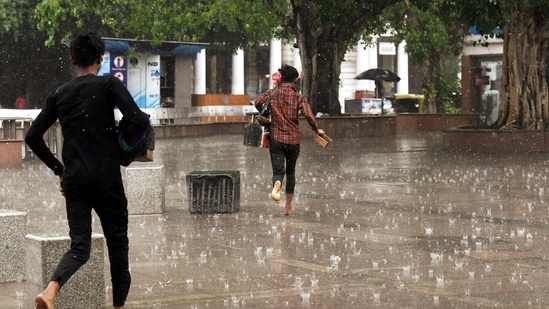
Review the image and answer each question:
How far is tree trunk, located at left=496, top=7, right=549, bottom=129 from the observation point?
2536 cm

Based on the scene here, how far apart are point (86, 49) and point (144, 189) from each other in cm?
652

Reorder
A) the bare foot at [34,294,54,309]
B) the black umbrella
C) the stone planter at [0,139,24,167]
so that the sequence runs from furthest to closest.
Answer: the black umbrella
the stone planter at [0,139,24,167]
the bare foot at [34,294,54,309]

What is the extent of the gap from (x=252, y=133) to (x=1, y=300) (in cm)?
650

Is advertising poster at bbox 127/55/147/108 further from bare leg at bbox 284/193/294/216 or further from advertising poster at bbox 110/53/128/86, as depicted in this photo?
bare leg at bbox 284/193/294/216

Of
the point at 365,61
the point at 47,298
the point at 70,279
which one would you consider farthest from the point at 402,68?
the point at 47,298

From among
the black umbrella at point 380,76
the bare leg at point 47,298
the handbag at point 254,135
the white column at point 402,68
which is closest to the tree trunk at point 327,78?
the handbag at point 254,135

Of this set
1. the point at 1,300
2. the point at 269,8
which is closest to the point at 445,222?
the point at 1,300

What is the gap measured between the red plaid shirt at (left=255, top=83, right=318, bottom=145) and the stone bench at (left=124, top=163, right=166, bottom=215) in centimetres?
137

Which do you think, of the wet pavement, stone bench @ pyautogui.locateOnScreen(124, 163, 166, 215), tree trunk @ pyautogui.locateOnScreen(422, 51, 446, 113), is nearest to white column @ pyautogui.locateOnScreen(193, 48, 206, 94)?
tree trunk @ pyautogui.locateOnScreen(422, 51, 446, 113)

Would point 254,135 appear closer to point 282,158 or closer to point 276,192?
point 282,158

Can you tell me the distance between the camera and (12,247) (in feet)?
28.9

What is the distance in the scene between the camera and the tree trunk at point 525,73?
25359 mm

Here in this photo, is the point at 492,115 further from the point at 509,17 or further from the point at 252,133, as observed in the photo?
the point at 252,133

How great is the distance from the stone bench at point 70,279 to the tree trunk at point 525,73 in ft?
62.2
